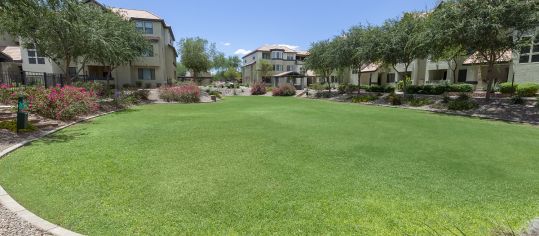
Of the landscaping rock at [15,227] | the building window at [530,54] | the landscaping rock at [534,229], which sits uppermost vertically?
the building window at [530,54]

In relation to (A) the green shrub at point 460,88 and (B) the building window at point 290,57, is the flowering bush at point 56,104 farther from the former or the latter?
(B) the building window at point 290,57

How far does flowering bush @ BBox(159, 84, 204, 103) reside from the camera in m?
26.4

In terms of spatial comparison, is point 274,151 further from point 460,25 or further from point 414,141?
point 460,25

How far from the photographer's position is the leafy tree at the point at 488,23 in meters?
16.2

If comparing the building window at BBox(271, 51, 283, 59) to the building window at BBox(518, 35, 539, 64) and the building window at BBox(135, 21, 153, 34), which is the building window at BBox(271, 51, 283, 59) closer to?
the building window at BBox(135, 21, 153, 34)

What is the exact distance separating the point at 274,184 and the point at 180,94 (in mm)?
22918

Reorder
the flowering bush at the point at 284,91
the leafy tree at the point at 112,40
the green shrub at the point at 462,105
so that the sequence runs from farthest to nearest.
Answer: the flowering bush at the point at 284,91 < the green shrub at the point at 462,105 < the leafy tree at the point at 112,40

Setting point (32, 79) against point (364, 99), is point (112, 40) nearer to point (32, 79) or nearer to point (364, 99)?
point (32, 79)

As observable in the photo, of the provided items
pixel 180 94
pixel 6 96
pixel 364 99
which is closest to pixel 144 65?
pixel 180 94

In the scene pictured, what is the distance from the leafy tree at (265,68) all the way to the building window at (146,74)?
29995 mm

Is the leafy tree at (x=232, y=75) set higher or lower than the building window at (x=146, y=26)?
lower

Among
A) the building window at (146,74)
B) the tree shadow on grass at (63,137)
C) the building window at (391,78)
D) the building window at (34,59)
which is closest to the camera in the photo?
the tree shadow on grass at (63,137)

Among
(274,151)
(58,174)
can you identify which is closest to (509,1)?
(274,151)

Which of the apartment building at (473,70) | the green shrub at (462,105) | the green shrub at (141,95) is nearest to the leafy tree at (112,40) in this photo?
the green shrub at (141,95)
